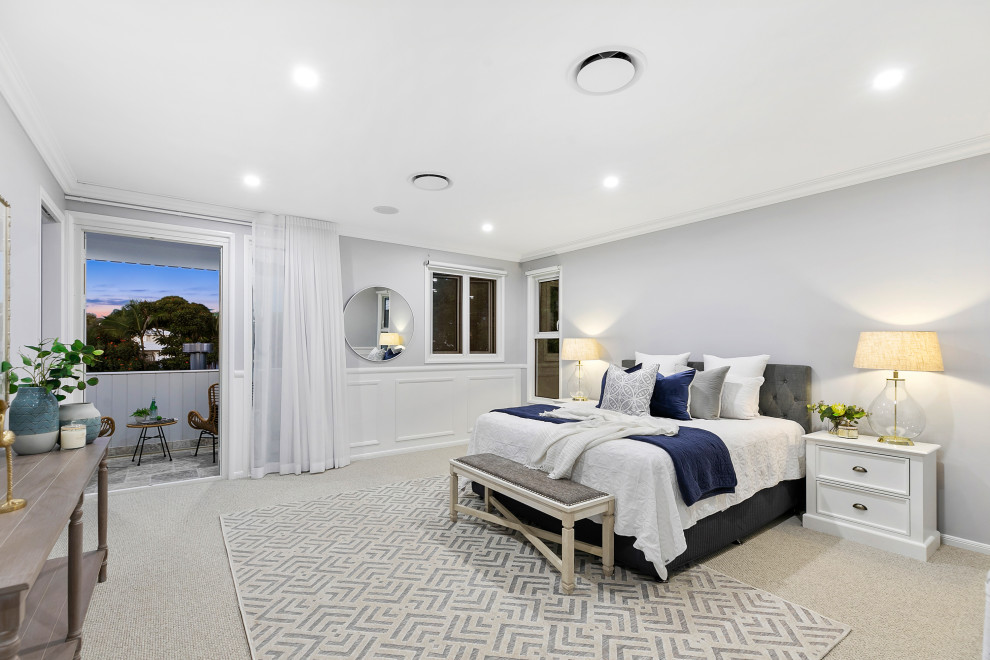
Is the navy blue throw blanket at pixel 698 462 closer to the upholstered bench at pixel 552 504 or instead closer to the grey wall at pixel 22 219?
the upholstered bench at pixel 552 504

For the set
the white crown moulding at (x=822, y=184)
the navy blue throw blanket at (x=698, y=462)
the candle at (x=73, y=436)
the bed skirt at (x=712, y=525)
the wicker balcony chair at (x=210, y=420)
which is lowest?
the bed skirt at (x=712, y=525)

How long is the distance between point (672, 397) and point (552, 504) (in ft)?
5.22

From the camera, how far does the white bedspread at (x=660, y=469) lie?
238 centimetres

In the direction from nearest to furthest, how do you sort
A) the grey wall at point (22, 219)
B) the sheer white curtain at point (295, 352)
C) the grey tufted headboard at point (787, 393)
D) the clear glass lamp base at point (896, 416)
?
the grey wall at point (22, 219), the clear glass lamp base at point (896, 416), the grey tufted headboard at point (787, 393), the sheer white curtain at point (295, 352)

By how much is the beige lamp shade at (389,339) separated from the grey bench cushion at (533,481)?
236 cm

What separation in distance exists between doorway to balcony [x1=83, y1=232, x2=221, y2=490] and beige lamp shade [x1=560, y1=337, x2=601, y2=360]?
12.9ft

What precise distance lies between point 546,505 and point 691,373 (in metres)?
1.82

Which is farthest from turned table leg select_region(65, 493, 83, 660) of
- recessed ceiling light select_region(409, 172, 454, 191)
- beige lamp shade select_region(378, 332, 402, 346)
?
beige lamp shade select_region(378, 332, 402, 346)

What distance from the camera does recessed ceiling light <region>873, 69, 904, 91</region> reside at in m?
2.12

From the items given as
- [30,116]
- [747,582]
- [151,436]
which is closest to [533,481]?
[747,582]

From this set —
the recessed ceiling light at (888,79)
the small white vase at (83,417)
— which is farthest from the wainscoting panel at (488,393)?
the recessed ceiling light at (888,79)

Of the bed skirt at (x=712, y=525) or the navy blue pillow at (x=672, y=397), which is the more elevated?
the navy blue pillow at (x=672, y=397)

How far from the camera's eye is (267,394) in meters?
4.34

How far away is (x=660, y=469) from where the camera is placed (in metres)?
2.42
